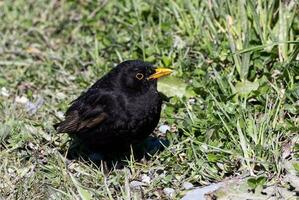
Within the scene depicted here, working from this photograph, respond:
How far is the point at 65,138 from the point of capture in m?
6.34

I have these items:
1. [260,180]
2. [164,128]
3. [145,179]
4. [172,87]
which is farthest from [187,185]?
[172,87]

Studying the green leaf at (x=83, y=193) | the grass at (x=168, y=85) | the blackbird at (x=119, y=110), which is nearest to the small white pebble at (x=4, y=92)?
the grass at (x=168, y=85)

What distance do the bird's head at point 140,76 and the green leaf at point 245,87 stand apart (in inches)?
28.8

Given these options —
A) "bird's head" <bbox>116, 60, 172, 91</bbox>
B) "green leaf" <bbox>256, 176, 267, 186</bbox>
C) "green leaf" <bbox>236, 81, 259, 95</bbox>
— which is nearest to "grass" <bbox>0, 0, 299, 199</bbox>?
"green leaf" <bbox>236, 81, 259, 95</bbox>

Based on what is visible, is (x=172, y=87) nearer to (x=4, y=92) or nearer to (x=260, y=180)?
(x=4, y=92)

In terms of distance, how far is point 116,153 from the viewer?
6023 mm

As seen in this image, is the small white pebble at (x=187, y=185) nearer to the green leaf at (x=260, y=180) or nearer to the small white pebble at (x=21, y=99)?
the green leaf at (x=260, y=180)

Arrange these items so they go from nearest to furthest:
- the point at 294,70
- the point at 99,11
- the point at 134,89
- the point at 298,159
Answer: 1. the point at 298,159
2. the point at 134,89
3. the point at 294,70
4. the point at 99,11

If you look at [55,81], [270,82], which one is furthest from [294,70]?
[55,81]

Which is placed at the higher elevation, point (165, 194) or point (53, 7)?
point (53, 7)

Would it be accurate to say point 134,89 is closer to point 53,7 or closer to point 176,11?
point 176,11

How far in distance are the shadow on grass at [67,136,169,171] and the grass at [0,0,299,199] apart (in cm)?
10

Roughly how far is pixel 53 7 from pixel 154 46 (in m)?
1.97

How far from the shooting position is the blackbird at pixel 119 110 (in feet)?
18.4
